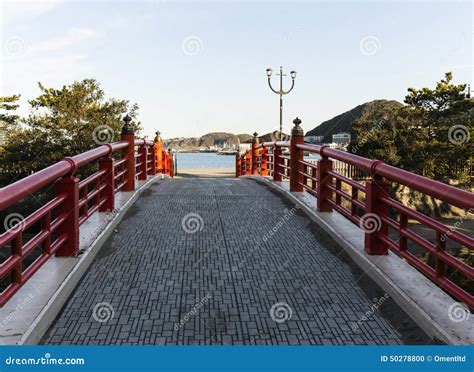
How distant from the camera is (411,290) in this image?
13.0 ft

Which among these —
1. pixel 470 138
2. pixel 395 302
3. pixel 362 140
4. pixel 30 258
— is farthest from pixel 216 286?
pixel 470 138

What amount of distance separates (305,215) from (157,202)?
2849 mm

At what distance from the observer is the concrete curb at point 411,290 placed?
3.27 m

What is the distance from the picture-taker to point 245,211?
24.5ft
